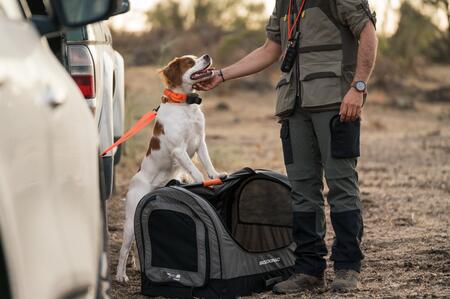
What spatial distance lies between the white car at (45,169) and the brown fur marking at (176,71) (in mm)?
3568

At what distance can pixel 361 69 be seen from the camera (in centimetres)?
525

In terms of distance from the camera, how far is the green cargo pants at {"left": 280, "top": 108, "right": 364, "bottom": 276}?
17.7 feet

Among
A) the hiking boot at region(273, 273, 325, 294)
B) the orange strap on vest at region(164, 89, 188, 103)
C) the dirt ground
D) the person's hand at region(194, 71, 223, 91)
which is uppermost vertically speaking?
the person's hand at region(194, 71, 223, 91)

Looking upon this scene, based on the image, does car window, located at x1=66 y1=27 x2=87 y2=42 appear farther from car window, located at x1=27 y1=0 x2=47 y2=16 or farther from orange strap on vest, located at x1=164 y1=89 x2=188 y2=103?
orange strap on vest, located at x1=164 y1=89 x2=188 y2=103

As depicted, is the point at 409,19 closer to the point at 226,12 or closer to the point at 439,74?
the point at 439,74

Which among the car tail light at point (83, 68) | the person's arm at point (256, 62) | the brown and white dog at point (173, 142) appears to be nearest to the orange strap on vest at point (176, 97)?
the brown and white dog at point (173, 142)

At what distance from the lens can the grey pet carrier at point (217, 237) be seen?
5.41 metres

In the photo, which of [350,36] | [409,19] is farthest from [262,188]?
[409,19]

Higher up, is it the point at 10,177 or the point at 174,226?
the point at 10,177

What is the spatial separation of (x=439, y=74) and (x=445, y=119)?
9361 millimetres

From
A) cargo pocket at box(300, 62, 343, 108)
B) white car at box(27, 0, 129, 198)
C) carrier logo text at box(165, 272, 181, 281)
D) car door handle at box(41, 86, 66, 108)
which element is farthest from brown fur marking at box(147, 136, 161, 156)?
Result: car door handle at box(41, 86, 66, 108)

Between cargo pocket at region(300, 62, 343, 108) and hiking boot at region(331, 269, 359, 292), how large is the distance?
3.15ft

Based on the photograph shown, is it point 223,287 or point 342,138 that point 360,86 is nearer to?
point 342,138

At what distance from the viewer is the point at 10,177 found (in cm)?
272
